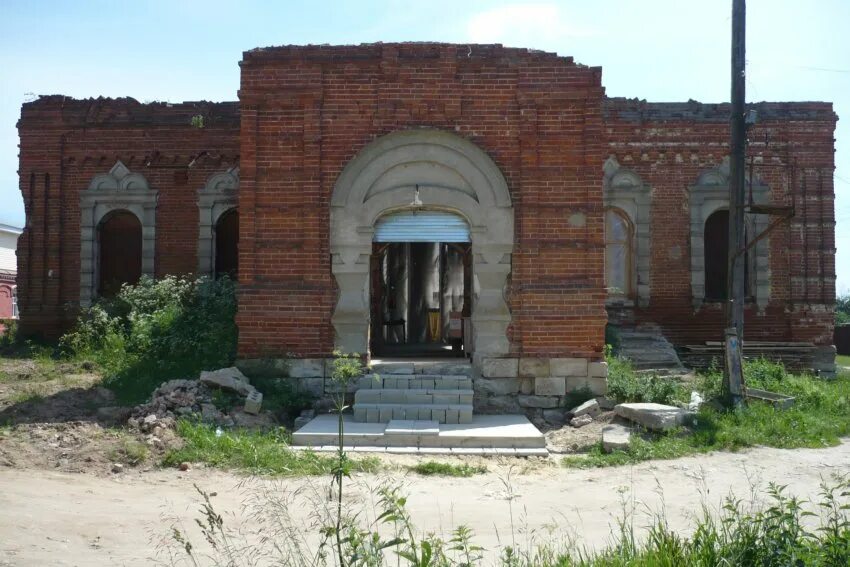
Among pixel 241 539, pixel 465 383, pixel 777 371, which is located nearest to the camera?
pixel 241 539

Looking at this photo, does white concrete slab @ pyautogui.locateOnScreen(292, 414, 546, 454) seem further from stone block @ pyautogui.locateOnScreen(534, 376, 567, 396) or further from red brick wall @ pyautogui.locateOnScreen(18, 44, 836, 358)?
red brick wall @ pyautogui.locateOnScreen(18, 44, 836, 358)

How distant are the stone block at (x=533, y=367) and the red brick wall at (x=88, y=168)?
845 centimetres

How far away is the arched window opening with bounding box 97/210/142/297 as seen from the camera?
1619 centimetres

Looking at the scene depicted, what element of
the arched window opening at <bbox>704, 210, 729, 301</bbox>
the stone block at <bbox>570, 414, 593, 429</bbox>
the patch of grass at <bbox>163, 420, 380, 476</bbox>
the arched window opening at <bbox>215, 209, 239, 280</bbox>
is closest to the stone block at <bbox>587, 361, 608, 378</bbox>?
the stone block at <bbox>570, 414, 593, 429</bbox>

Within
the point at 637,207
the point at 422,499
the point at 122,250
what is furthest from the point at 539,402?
the point at 122,250

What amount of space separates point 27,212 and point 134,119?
10.6 feet

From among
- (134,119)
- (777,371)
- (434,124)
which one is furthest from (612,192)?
(134,119)

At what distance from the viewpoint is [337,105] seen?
419 inches

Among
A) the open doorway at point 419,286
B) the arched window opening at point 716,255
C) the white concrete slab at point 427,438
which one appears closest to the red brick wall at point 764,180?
the arched window opening at point 716,255

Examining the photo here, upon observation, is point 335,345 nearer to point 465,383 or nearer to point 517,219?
point 465,383

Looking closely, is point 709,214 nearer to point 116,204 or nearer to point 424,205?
point 424,205

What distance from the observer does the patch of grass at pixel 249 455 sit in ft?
23.8

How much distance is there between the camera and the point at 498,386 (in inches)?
410

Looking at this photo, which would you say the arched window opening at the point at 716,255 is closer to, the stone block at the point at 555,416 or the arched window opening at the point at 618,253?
the arched window opening at the point at 618,253
